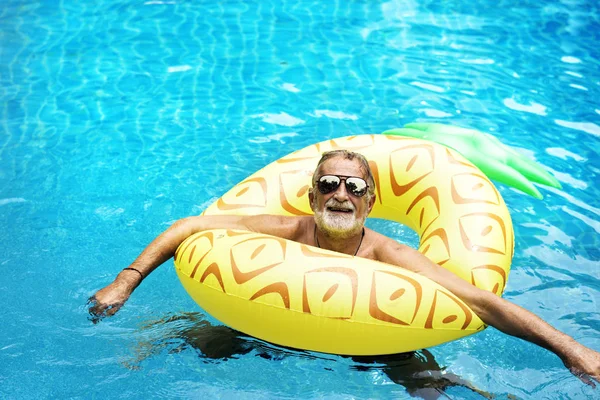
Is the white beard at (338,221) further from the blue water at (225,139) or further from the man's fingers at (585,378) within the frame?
the man's fingers at (585,378)

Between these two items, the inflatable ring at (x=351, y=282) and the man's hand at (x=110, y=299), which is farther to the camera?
the man's hand at (x=110, y=299)

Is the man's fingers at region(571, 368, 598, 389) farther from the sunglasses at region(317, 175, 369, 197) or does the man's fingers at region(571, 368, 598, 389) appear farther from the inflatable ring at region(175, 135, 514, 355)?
the sunglasses at region(317, 175, 369, 197)

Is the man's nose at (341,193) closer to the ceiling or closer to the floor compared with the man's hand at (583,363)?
closer to the ceiling

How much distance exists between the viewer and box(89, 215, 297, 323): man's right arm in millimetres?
3615

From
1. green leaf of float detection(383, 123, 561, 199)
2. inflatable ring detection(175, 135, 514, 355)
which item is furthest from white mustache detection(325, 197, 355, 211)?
green leaf of float detection(383, 123, 561, 199)

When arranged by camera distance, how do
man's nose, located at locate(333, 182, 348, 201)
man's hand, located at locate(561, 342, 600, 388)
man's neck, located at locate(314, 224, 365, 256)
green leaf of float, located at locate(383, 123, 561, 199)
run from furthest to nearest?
green leaf of float, located at locate(383, 123, 561, 199), man's neck, located at locate(314, 224, 365, 256), man's nose, located at locate(333, 182, 348, 201), man's hand, located at locate(561, 342, 600, 388)

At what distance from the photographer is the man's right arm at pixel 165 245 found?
362 cm

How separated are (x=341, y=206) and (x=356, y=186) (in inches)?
4.8

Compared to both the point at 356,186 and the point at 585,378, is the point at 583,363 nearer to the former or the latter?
the point at 585,378

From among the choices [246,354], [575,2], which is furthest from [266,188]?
[575,2]

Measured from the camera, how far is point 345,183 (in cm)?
387

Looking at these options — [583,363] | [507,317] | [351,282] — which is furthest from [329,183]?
[583,363]

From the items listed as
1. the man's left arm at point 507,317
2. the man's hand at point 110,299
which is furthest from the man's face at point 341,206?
the man's hand at point 110,299

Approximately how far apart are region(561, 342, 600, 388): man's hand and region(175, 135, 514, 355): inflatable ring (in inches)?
16.1
